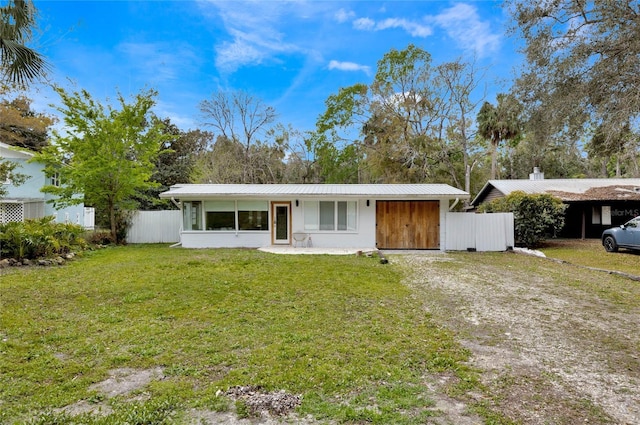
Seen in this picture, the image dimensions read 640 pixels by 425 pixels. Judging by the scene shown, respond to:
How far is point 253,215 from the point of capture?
1352cm

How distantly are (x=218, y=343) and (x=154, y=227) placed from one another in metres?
13.0

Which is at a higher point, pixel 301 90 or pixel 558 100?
pixel 301 90

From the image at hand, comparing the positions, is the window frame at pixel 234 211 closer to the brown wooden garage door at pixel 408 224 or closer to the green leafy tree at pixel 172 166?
the brown wooden garage door at pixel 408 224

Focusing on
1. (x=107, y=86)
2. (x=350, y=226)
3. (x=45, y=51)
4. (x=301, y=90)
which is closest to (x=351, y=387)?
(x=45, y=51)

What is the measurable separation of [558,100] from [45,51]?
449 inches

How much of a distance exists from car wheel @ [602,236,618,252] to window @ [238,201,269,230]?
12720 millimetres

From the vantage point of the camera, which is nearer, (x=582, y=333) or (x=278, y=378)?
(x=278, y=378)

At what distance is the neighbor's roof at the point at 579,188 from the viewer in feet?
53.5

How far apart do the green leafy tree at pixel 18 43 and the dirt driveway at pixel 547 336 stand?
9.46 meters

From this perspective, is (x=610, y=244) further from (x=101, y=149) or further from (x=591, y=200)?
(x=101, y=149)

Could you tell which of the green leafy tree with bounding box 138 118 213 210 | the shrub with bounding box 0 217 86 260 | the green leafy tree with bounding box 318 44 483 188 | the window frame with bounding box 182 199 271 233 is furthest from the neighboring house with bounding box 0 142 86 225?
the green leafy tree with bounding box 318 44 483 188

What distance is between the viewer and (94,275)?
25.6 feet

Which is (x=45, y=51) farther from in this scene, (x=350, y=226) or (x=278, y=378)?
(x=350, y=226)

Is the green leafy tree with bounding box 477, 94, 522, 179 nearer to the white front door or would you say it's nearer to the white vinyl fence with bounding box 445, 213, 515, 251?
the white vinyl fence with bounding box 445, 213, 515, 251
